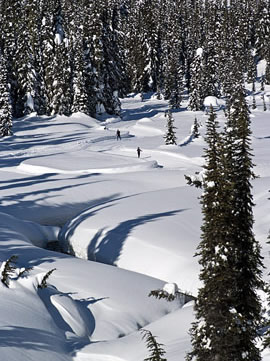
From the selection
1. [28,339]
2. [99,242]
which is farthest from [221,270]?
[99,242]

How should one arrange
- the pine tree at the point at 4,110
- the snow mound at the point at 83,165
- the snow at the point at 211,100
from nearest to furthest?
the snow mound at the point at 83,165
the pine tree at the point at 4,110
the snow at the point at 211,100

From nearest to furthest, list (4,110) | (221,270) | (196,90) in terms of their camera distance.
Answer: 1. (221,270)
2. (4,110)
3. (196,90)

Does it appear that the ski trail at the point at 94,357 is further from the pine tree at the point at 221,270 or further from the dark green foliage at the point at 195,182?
the dark green foliage at the point at 195,182

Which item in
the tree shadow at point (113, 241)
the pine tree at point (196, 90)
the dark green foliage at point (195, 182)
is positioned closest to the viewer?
the dark green foliage at point (195, 182)

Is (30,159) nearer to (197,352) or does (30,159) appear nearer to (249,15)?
(197,352)

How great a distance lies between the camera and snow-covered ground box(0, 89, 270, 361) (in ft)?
42.6

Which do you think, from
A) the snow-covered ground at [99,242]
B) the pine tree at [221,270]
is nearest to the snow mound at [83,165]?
the snow-covered ground at [99,242]

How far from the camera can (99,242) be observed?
70.4 ft

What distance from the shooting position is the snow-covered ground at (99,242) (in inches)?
512

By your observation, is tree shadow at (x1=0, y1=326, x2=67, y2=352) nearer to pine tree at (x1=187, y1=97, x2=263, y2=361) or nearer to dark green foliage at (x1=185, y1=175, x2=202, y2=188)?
pine tree at (x1=187, y1=97, x2=263, y2=361)

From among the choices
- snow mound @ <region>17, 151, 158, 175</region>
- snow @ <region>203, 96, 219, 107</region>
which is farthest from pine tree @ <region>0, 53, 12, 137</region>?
snow @ <region>203, 96, 219, 107</region>

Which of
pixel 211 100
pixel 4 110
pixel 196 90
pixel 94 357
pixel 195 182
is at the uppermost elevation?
pixel 196 90

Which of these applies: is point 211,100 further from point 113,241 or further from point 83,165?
point 113,241

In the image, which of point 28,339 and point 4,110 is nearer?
point 28,339
